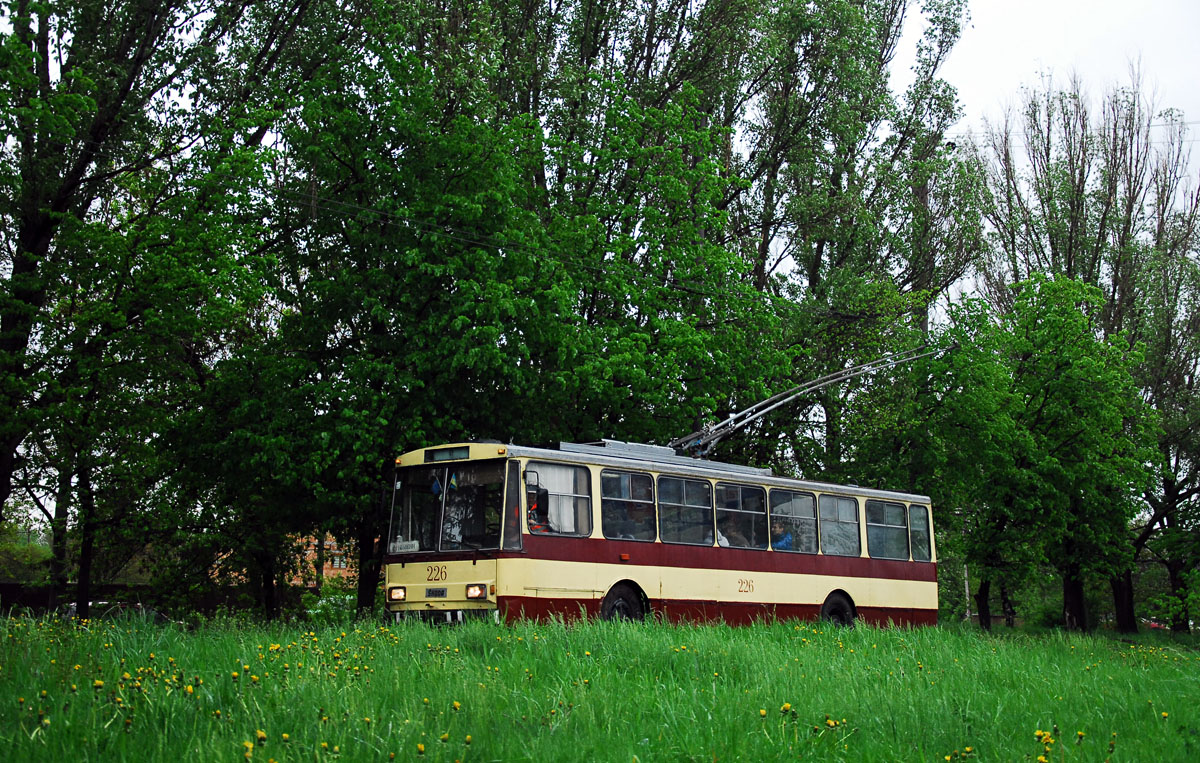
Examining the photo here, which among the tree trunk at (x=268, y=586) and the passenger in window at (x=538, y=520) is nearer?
the passenger in window at (x=538, y=520)

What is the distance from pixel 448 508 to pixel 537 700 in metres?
8.27

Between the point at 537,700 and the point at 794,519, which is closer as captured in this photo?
the point at 537,700

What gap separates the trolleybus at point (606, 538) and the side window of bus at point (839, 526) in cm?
4

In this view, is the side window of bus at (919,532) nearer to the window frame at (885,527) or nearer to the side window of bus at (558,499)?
the window frame at (885,527)

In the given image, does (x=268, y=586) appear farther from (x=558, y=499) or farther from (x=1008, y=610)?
(x=1008, y=610)

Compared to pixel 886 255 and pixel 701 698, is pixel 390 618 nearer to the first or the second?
pixel 701 698

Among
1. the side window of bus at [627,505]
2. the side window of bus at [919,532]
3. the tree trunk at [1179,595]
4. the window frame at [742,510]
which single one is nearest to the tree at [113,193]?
the side window of bus at [627,505]

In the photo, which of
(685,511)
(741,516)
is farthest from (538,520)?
(741,516)

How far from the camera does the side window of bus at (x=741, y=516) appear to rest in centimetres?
1870

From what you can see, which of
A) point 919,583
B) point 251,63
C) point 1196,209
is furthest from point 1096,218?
point 251,63

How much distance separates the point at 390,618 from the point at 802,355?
1730 centimetres

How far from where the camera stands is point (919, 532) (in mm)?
23438

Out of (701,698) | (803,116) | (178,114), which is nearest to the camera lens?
(701,698)

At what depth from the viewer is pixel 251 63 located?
861 inches
